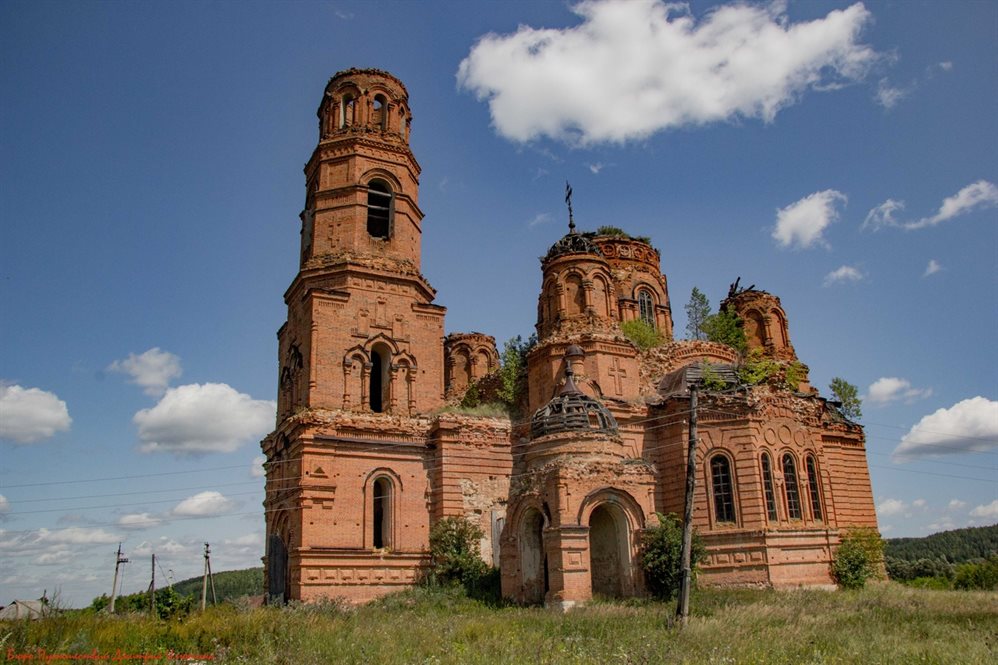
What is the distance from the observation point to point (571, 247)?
30.1 metres

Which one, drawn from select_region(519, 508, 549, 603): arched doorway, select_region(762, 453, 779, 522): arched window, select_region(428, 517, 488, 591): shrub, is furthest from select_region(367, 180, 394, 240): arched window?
select_region(762, 453, 779, 522): arched window

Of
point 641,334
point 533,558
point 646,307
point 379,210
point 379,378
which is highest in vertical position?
point 379,210

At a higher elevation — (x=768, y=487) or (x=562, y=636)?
(x=768, y=487)

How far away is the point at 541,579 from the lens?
21547 mm

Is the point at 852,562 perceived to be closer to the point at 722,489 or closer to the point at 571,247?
the point at 722,489

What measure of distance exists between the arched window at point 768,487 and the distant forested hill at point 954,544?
54.2m

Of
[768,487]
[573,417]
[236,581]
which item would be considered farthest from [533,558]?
[236,581]

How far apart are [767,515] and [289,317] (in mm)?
17731

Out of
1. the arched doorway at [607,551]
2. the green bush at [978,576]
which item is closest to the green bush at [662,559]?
the arched doorway at [607,551]

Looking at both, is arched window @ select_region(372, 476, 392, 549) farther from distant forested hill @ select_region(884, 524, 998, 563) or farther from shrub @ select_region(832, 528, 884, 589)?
distant forested hill @ select_region(884, 524, 998, 563)

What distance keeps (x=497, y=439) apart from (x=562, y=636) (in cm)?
1154

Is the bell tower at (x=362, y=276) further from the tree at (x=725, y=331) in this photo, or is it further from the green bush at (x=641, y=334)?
the tree at (x=725, y=331)

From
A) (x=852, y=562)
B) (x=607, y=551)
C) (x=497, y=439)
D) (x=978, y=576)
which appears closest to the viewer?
(x=607, y=551)

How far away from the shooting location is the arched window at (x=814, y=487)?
24.1 metres
